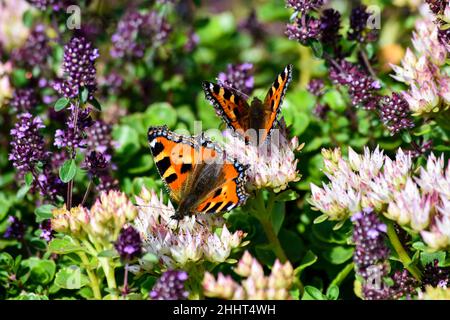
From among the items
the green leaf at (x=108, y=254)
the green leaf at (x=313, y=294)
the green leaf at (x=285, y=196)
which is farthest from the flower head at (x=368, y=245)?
the green leaf at (x=108, y=254)

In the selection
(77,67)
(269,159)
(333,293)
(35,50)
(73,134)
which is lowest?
(333,293)

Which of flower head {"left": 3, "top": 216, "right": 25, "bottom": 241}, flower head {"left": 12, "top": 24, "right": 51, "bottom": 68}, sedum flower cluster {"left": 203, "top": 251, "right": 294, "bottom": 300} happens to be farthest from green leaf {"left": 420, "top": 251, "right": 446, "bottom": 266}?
flower head {"left": 12, "top": 24, "right": 51, "bottom": 68}

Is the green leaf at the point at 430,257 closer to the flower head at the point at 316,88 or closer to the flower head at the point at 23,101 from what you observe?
the flower head at the point at 316,88

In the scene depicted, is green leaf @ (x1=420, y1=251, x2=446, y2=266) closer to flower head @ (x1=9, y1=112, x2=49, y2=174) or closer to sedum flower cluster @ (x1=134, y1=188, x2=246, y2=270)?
sedum flower cluster @ (x1=134, y1=188, x2=246, y2=270)

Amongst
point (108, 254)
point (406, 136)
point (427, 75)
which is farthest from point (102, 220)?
point (427, 75)

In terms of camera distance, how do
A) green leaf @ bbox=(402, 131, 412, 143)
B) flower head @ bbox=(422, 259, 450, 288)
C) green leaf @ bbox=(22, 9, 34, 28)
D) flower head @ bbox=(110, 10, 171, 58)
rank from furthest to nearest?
flower head @ bbox=(110, 10, 171, 58) < green leaf @ bbox=(22, 9, 34, 28) < green leaf @ bbox=(402, 131, 412, 143) < flower head @ bbox=(422, 259, 450, 288)

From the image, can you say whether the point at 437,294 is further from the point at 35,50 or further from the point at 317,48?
the point at 35,50
